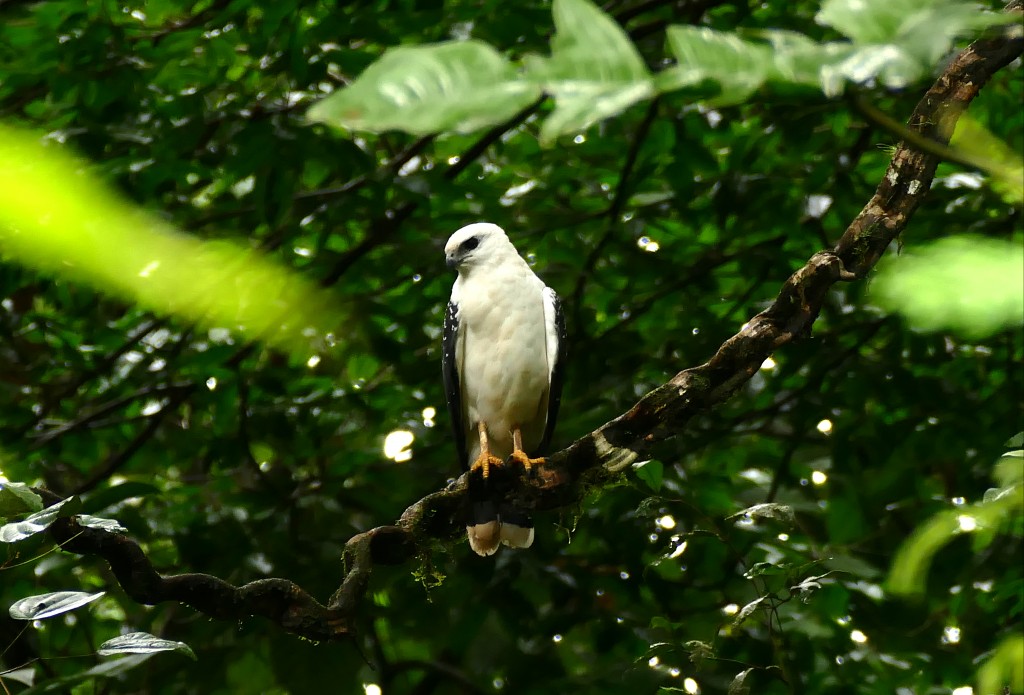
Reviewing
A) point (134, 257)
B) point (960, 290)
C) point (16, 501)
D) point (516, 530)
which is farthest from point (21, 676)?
point (516, 530)

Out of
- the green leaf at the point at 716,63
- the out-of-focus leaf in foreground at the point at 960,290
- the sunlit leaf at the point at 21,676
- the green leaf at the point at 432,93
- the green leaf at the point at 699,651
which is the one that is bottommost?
the green leaf at the point at 699,651

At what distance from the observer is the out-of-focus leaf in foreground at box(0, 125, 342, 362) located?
2.49ft

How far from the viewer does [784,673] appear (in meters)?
3.37

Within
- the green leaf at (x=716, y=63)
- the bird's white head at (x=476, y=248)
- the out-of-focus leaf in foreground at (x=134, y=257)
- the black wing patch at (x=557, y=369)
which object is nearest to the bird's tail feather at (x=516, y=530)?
the black wing patch at (x=557, y=369)

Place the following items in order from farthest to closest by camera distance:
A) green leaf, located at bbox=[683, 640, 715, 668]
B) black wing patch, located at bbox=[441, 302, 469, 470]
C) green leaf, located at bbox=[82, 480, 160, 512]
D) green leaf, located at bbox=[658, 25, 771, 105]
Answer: black wing patch, located at bbox=[441, 302, 469, 470] → green leaf, located at bbox=[683, 640, 715, 668] → green leaf, located at bbox=[82, 480, 160, 512] → green leaf, located at bbox=[658, 25, 771, 105]

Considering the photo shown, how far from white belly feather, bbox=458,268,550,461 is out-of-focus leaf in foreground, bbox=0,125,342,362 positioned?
2.44ft

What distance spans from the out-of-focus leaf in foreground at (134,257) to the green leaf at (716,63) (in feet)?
1.53

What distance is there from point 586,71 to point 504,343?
408 cm

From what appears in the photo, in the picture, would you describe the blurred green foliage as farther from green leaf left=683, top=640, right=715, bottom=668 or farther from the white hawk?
green leaf left=683, top=640, right=715, bottom=668

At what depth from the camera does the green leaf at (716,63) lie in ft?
2.15

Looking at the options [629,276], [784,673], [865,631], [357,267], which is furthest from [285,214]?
[865,631]

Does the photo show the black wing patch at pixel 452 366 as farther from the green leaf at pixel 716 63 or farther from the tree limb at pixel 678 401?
the green leaf at pixel 716 63

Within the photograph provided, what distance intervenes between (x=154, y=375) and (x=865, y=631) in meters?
4.27

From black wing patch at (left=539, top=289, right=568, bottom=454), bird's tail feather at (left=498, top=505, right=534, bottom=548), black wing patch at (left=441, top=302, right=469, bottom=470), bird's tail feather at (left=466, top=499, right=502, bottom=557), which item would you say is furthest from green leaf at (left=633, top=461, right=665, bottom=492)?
black wing patch at (left=441, top=302, right=469, bottom=470)
